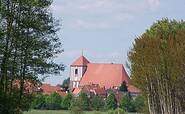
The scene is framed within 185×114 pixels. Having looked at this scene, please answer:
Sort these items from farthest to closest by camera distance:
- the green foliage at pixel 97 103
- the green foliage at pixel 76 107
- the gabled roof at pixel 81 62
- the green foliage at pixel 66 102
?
the gabled roof at pixel 81 62 < the green foliage at pixel 97 103 < the green foliage at pixel 66 102 < the green foliage at pixel 76 107

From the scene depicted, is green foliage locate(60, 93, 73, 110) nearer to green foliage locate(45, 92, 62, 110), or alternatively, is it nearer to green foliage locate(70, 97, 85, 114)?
green foliage locate(45, 92, 62, 110)

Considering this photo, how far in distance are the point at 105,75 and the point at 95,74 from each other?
12.8ft

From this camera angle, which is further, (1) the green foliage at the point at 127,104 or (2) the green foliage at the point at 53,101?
(1) the green foliage at the point at 127,104

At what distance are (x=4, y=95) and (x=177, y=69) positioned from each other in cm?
1280

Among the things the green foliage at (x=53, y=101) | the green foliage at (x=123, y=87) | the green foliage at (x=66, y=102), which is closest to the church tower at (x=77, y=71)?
the green foliage at (x=123, y=87)

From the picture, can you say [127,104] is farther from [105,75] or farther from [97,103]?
[105,75]

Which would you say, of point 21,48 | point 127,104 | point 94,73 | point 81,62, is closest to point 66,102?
point 127,104

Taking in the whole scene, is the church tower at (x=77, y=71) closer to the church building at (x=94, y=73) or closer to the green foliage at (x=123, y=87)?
the church building at (x=94, y=73)

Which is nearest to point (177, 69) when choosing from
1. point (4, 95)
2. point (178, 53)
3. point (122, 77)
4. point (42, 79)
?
point (178, 53)

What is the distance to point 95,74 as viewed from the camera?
193250 millimetres

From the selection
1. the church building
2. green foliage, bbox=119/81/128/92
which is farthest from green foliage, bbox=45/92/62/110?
the church building

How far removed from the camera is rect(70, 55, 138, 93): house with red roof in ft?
611

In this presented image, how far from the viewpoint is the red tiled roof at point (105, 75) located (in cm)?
18491

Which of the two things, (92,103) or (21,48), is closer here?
(21,48)
